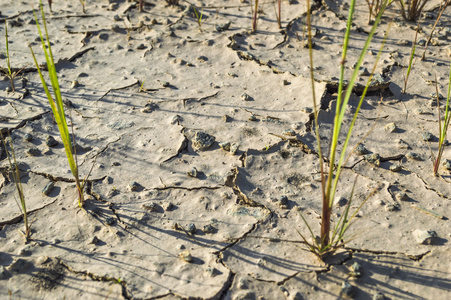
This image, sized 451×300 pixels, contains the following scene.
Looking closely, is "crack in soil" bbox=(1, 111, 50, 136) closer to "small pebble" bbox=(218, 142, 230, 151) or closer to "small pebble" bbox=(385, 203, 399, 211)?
"small pebble" bbox=(218, 142, 230, 151)

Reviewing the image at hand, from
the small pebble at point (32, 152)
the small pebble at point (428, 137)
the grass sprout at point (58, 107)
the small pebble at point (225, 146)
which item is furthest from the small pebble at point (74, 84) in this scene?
the small pebble at point (428, 137)

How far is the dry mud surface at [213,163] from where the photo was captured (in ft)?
6.73

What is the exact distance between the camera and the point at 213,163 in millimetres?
2719

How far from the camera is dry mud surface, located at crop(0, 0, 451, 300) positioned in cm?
205

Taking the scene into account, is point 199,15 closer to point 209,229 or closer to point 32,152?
point 32,152

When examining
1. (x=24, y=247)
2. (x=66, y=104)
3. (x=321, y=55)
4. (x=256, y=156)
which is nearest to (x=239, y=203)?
(x=256, y=156)

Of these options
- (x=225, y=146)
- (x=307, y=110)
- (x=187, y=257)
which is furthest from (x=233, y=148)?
(x=187, y=257)

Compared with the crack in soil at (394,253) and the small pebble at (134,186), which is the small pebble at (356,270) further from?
the small pebble at (134,186)

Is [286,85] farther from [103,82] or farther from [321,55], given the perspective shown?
[103,82]

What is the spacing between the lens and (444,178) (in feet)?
8.40

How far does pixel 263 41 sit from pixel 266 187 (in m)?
1.77

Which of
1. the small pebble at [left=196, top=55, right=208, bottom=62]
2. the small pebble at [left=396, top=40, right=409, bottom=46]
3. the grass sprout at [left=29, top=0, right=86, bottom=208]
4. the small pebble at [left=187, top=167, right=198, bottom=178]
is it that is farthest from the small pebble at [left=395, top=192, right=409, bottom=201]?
the small pebble at [left=196, top=55, right=208, bottom=62]

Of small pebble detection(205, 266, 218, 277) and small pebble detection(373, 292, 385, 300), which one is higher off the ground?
small pebble detection(373, 292, 385, 300)

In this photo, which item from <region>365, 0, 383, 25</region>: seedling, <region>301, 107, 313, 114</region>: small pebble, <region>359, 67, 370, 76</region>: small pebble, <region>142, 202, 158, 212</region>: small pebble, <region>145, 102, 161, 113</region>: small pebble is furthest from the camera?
<region>365, 0, 383, 25</region>: seedling
